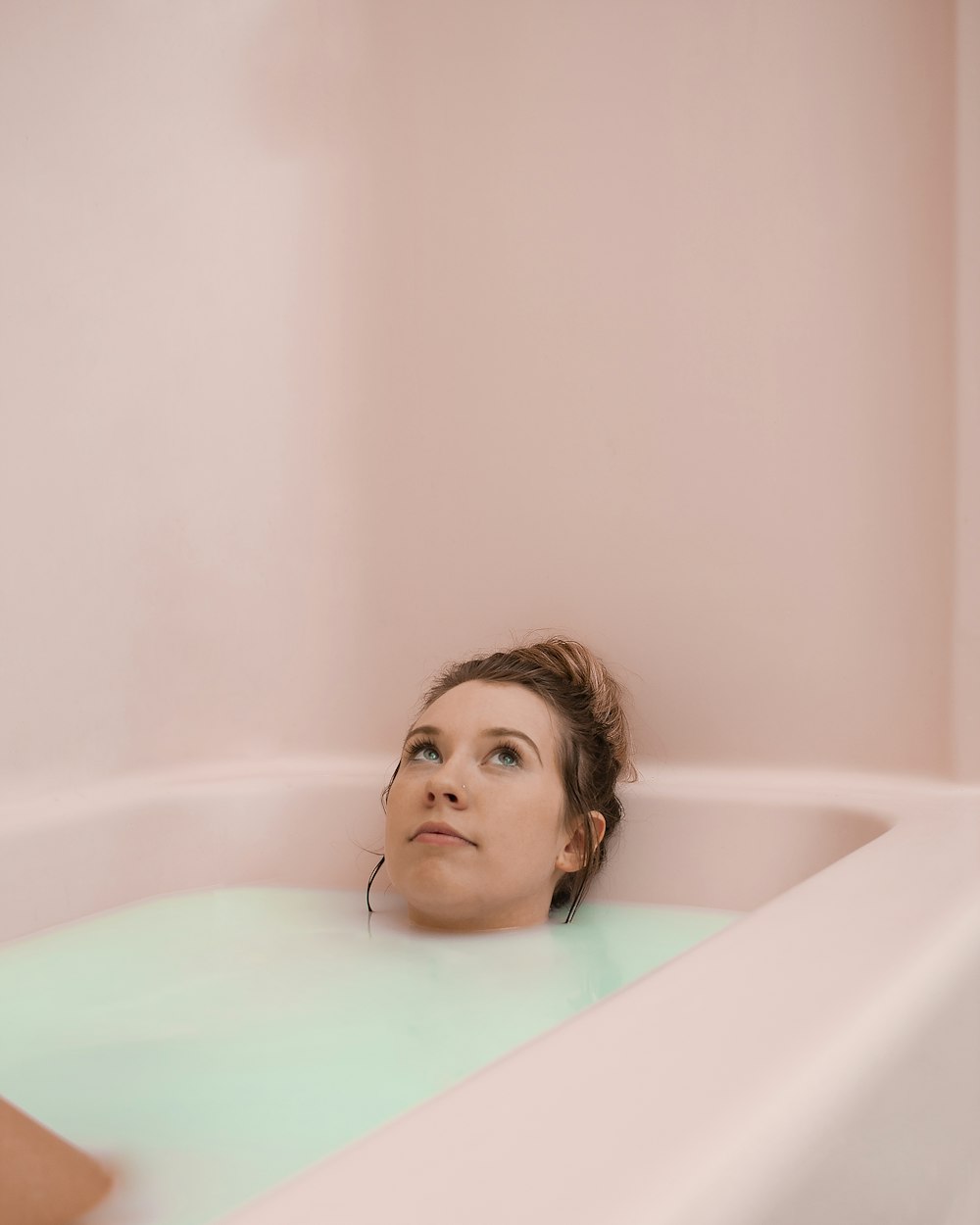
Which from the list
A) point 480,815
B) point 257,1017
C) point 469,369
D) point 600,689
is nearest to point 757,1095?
point 257,1017

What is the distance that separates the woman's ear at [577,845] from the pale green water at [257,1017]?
6cm

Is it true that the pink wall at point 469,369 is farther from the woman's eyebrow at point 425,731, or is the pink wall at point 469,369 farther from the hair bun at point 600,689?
the woman's eyebrow at point 425,731

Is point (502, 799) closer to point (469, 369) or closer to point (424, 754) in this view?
point (424, 754)

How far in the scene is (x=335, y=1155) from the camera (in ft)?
1.26

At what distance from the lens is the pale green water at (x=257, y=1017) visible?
0.70m

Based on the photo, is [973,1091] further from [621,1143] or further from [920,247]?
[920,247]

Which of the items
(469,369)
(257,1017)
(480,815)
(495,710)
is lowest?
(257,1017)

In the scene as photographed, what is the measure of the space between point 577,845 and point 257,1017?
0.47 metres

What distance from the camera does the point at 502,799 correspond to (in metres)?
1.24

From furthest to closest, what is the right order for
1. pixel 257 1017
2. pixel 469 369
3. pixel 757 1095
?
pixel 469 369 → pixel 257 1017 → pixel 757 1095

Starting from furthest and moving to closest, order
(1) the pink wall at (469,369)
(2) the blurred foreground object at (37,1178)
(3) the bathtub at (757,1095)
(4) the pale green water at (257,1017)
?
(1) the pink wall at (469,369) → (4) the pale green water at (257,1017) → (2) the blurred foreground object at (37,1178) → (3) the bathtub at (757,1095)

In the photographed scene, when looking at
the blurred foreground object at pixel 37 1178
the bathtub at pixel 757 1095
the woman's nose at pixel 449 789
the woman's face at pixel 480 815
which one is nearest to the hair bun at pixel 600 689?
the woman's face at pixel 480 815

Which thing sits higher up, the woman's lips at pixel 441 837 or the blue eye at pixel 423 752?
the blue eye at pixel 423 752

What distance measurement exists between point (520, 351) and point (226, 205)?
0.46m
